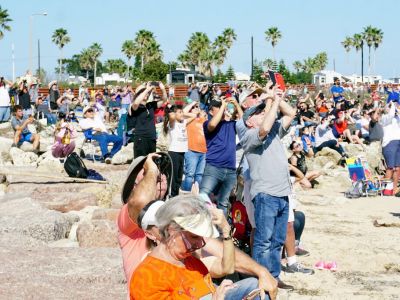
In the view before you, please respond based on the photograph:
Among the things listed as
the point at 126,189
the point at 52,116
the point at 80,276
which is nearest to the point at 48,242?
the point at 80,276

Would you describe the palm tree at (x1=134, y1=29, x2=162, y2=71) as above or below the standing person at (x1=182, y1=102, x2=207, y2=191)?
above

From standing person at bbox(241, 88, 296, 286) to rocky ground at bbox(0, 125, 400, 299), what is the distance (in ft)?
1.34

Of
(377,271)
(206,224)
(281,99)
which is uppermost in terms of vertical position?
(281,99)

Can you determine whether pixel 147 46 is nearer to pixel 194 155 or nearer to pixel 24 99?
pixel 24 99

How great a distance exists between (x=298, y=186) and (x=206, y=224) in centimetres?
1001

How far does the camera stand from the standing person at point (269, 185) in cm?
608

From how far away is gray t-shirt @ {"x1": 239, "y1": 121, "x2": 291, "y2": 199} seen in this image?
20.0 feet

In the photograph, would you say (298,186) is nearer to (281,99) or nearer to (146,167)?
(281,99)

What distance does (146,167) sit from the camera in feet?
13.2

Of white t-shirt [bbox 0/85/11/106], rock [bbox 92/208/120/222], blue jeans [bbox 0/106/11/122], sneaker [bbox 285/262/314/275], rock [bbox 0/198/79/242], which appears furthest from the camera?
blue jeans [bbox 0/106/11/122]

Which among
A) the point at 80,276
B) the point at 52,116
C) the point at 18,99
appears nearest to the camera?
the point at 80,276

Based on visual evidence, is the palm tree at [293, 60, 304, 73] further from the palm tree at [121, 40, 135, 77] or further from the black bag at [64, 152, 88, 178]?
the black bag at [64, 152, 88, 178]

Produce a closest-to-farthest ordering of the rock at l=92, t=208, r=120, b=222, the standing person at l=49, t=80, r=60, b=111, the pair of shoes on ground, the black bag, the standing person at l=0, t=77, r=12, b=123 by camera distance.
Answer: the pair of shoes on ground < the rock at l=92, t=208, r=120, b=222 < the black bag < the standing person at l=0, t=77, r=12, b=123 < the standing person at l=49, t=80, r=60, b=111

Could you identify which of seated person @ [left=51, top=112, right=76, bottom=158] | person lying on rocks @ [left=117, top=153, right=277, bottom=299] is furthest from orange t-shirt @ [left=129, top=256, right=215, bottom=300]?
seated person @ [left=51, top=112, right=76, bottom=158]
